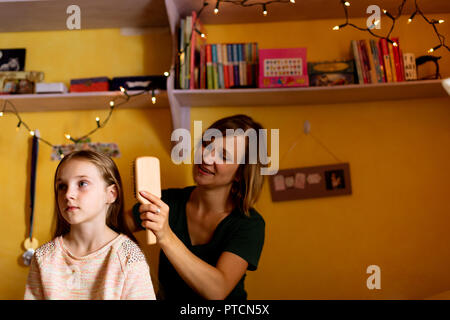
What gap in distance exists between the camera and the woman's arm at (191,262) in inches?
31.1

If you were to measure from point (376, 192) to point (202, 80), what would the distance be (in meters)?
0.77

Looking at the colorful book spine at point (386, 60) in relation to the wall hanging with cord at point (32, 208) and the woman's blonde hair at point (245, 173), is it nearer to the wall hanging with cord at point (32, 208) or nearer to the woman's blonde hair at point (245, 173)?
the woman's blonde hair at point (245, 173)

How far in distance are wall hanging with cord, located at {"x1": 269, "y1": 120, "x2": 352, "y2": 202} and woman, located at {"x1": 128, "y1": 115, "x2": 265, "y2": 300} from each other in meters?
0.36

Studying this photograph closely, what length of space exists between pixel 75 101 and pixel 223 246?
2.69 ft

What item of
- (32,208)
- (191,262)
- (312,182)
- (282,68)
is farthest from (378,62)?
(32,208)

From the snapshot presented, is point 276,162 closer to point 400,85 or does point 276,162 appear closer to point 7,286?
point 400,85

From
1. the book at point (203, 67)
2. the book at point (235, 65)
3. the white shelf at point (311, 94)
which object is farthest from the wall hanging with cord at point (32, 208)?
the book at point (235, 65)

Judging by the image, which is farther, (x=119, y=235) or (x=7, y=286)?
(x=7, y=286)

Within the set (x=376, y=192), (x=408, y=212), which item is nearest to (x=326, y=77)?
(x=376, y=192)

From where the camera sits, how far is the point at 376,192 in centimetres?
153

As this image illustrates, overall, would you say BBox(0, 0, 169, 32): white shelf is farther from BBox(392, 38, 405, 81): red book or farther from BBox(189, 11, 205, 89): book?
BBox(392, 38, 405, 81): red book

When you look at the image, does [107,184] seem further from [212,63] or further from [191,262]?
[212,63]

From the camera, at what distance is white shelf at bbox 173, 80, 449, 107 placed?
4.53 feet

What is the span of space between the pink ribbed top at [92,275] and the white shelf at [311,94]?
692mm
